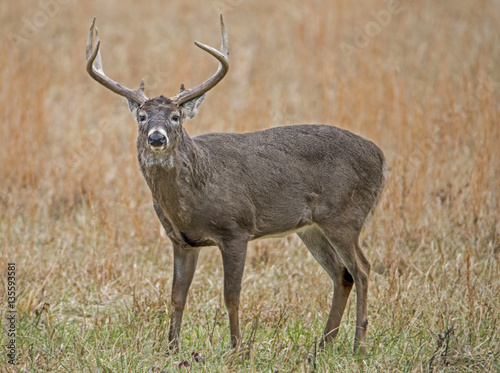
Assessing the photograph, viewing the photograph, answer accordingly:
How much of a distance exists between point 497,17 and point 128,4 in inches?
281

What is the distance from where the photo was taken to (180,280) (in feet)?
15.9

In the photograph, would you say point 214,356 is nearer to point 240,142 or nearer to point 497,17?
point 240,142

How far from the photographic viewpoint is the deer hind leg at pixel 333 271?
5027mm

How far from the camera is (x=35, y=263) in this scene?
589 centimetres

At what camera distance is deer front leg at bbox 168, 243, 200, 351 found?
4776mm

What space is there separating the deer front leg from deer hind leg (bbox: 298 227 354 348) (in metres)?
0.90

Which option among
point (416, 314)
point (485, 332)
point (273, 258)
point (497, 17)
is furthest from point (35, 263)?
point (497, 17)

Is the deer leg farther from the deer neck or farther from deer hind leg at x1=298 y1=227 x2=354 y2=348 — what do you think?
deer hind leg at x1=298 y1=227 x2=354 y2=348

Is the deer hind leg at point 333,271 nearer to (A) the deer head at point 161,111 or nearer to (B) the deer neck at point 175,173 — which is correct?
(B) the deer neck at point 175,173

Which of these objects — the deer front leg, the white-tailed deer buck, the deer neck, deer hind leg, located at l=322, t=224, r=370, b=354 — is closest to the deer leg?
the white-tailed deer buck

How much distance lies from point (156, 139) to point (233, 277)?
41.9 inches

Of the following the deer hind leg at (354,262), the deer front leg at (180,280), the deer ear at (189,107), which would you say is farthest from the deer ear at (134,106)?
the deer hind leg at (354,262)

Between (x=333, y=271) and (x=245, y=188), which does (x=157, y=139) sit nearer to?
(x=245, y=188)

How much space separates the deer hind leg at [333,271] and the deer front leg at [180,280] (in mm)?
900
